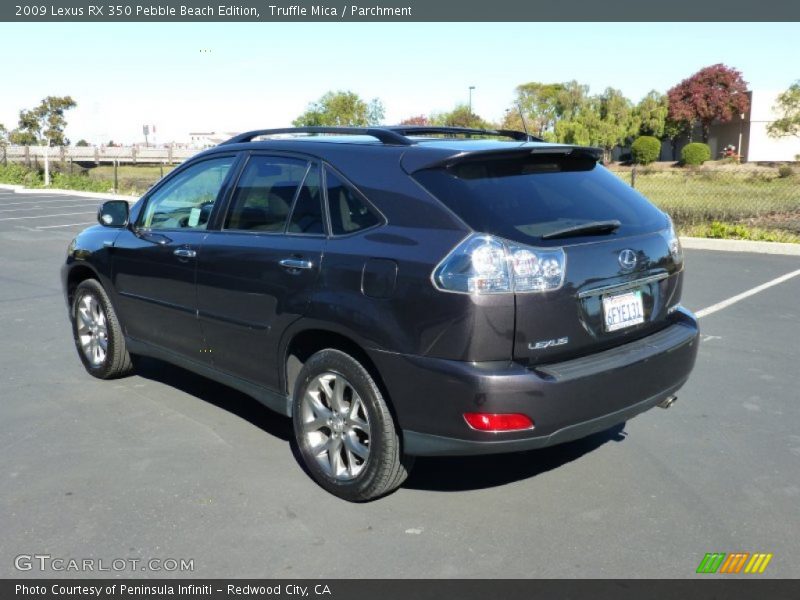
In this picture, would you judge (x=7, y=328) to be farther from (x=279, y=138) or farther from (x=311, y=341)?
(x=311, y=341)

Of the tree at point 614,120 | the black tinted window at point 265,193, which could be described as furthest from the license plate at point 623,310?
the tree at point 614,120

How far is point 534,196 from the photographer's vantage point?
382 cm

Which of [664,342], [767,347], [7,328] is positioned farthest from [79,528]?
[767,347]

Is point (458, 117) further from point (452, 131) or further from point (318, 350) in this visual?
point (318, 350)

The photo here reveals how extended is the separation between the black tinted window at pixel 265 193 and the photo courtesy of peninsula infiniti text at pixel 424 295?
1cm

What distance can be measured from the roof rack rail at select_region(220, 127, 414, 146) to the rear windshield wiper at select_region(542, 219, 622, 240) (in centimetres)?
91

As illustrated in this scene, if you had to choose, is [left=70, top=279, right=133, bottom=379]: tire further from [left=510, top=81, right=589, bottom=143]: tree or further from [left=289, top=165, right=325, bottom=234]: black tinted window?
[left=510, top=81, right=589, bottom=143]: tree

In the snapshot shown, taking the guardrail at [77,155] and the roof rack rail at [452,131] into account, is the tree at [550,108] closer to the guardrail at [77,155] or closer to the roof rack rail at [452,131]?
the guardrail at [77,155]

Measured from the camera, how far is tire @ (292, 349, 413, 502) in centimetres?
374

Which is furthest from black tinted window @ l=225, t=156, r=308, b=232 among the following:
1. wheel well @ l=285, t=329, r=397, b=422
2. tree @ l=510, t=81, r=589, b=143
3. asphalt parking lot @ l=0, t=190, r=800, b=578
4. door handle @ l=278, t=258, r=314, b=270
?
tree @ l=510, t=81, r=589, b=143

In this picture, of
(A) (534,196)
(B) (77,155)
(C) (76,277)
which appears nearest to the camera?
(A) (534,196)

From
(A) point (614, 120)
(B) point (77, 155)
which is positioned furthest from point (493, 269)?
(B) point (77, 155)

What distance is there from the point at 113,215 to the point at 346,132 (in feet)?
6.74
